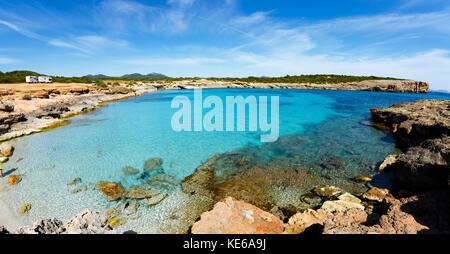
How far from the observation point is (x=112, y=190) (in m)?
7.23

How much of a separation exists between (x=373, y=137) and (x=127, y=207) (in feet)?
53.7

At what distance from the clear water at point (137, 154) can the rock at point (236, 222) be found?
136 centimetres

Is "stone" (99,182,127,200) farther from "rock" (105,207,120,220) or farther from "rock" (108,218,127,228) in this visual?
"rock" (108,218,127,228)

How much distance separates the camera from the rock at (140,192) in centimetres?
693

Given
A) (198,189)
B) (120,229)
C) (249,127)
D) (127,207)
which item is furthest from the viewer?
(249,127)

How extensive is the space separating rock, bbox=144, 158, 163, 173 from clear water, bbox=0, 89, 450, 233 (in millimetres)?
322

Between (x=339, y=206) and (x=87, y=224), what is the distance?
22.0 ft

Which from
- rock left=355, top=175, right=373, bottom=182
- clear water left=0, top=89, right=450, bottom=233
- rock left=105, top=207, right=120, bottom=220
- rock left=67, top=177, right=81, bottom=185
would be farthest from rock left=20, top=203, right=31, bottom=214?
rock left=355, top=175, right=373, bottom=182

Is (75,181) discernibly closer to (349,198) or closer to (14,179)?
(14,179)

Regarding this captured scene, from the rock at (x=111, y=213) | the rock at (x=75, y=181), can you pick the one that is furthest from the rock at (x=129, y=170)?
the rock at (x=111, y=213)
